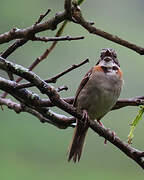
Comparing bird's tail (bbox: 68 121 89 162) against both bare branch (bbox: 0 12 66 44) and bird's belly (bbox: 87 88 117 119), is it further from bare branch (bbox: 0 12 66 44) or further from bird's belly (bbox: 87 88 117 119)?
bare branch (bbox: 0 12 66 44)

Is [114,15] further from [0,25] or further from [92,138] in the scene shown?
[92,138]

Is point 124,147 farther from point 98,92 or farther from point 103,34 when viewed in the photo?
point 98,92

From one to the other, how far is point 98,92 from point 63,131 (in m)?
2.92

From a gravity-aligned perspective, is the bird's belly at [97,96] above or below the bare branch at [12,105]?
above

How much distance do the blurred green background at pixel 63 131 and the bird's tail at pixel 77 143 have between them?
192cm

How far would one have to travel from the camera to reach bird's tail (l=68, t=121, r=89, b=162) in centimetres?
242

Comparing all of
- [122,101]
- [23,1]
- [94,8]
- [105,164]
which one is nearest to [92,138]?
[105,164]

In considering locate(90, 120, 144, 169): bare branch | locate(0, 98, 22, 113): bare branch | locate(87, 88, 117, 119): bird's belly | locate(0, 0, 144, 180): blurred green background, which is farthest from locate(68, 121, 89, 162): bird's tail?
locate(0, 0, 144, 180): blurred green background

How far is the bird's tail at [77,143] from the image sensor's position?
95.3 inches

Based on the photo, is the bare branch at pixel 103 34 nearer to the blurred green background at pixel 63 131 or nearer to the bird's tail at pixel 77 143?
the bird's tail at pixel 77 143

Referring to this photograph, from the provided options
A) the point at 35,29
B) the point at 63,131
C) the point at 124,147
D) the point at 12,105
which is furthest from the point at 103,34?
the point at 63,131

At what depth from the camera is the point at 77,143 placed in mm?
2590

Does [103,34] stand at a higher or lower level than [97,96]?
lower

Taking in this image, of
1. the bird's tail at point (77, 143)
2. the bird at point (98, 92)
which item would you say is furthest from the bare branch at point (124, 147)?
the bird at point (98, 92)
